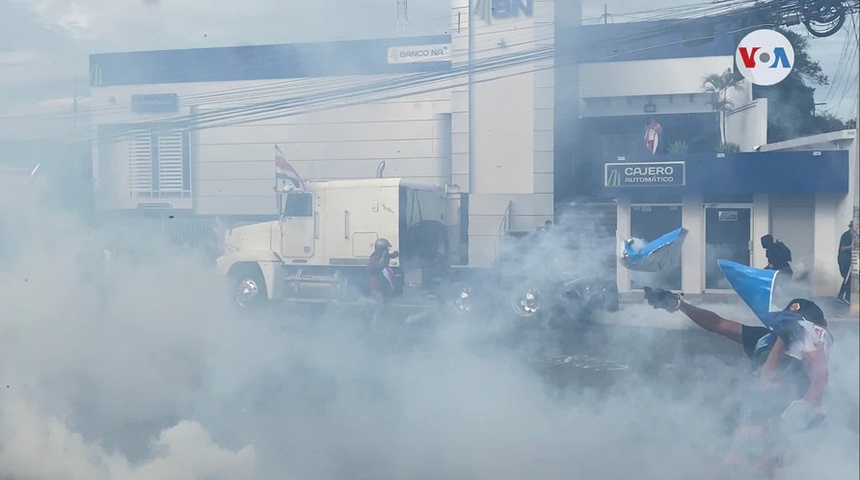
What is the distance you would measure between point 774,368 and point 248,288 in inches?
179

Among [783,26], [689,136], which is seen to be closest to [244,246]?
[689,136]

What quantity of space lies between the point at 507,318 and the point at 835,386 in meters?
3.16

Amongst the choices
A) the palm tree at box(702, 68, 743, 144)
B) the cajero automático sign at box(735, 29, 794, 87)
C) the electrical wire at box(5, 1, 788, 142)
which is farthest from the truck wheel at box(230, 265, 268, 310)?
the cajero automático sign at box(735, 29, 794, 87)

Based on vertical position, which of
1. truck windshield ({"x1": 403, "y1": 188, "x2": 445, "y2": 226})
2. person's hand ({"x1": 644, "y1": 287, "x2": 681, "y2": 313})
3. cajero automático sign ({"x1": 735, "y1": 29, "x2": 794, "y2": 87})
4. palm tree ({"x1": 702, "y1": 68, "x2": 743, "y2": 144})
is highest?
cajero automático sign ({"x1": 735, "y1": 29, "x2": 794, "y2": 87})

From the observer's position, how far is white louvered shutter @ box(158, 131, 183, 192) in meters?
7.75

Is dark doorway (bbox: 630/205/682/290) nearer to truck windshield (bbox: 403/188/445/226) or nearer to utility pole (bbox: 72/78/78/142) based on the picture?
truck windshield (bbox: 403/188/445/226)

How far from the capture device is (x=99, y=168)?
7.58m

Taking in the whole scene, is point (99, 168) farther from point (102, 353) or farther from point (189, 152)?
point (102, 353)

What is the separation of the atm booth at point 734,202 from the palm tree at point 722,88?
50 centimetres

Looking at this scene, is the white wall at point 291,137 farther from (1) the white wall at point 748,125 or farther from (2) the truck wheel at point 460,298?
(1) the white wall at point 748,125

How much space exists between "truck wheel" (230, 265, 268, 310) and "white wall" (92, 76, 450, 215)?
0.60 metres

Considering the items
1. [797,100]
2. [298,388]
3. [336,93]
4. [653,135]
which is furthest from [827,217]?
[298,388]

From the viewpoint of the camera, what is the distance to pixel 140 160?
7754 mm

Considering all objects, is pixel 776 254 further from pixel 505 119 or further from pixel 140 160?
pixel 140 160
